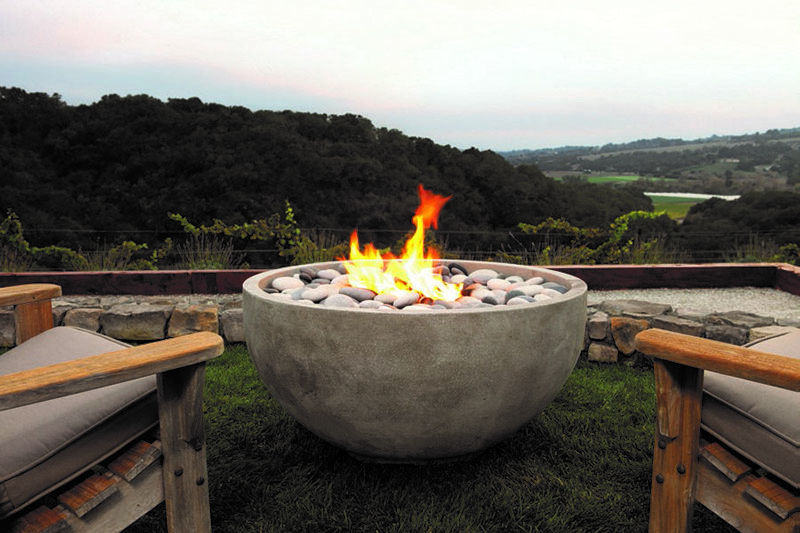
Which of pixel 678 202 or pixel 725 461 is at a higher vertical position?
pixel 678 202

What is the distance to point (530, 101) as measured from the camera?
6.61 meters

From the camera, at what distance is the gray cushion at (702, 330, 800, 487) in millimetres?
1226

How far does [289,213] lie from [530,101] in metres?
3.16

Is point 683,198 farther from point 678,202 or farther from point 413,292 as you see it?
point 413,292

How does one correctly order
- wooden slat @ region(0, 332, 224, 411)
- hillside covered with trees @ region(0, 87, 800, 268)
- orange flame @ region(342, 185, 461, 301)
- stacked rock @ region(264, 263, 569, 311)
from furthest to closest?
hillside covered with trees @ region(0, 87, 800, 268)
orange flame @ region(342, 185, 461, 301)
stacked rock @ region(264, 263, 569, 311)
wooden slat @ region(0, 332, 224, 411)

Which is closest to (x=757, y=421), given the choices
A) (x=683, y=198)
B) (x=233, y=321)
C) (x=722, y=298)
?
(x=233, y=321)

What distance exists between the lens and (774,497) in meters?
1.22

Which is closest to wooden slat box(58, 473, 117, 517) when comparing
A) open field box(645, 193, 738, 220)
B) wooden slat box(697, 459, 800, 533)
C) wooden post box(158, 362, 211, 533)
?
wooden post box(158, 362, 211, 533)

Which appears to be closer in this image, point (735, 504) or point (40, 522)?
point (40, 522)

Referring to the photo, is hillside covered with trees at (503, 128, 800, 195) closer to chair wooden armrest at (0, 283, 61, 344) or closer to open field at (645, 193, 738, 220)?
open field at (645, 193, 738, 220)

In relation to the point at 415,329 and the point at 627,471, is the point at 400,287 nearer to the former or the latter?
the point at 415,329

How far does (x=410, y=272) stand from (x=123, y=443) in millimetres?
1271

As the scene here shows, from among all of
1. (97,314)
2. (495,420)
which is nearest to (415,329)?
(495,420)

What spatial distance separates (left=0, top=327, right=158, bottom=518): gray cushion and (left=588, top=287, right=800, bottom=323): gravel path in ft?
10.1
